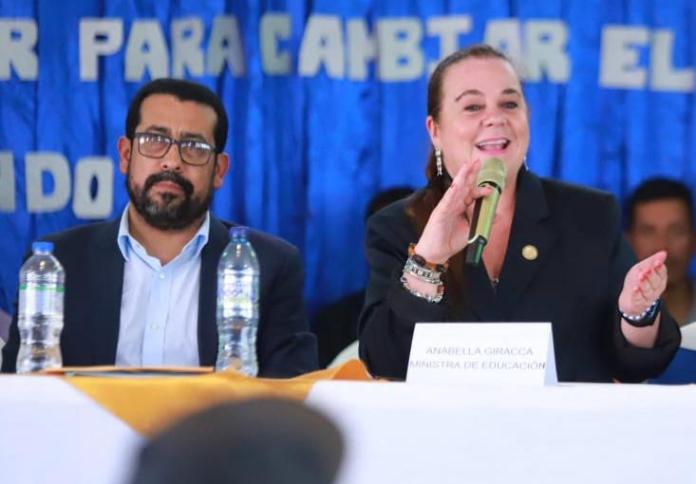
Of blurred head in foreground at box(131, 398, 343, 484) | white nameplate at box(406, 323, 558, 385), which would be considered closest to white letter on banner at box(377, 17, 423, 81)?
white nameplate at box(406, 323, 558, 385)

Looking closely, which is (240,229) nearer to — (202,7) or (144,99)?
(144,99)

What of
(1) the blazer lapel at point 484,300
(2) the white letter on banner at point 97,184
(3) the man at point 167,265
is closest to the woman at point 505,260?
(1) the blazer lapel at point 484,300

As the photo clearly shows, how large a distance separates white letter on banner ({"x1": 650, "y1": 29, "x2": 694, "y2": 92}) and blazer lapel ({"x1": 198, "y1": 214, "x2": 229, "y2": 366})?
5.12ft

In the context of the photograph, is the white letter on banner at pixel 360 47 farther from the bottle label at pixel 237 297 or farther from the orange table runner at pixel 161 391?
the orange table runner at pixel 161 391

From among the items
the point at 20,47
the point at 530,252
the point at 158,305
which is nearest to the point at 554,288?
the point at 530,252

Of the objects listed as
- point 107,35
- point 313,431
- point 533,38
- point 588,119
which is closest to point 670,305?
point 588,119

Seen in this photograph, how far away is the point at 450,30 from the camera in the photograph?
3.64 m

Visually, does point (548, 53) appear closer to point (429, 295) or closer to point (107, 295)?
point (107, 295)

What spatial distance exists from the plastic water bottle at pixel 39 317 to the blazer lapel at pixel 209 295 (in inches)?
11.2

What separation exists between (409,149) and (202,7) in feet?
2.50

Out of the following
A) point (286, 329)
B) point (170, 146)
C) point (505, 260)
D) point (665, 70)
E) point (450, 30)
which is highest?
point (450, 30)

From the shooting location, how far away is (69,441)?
4.87ft

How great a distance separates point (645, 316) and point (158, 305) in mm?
1034

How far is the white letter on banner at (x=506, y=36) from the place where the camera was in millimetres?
3625
